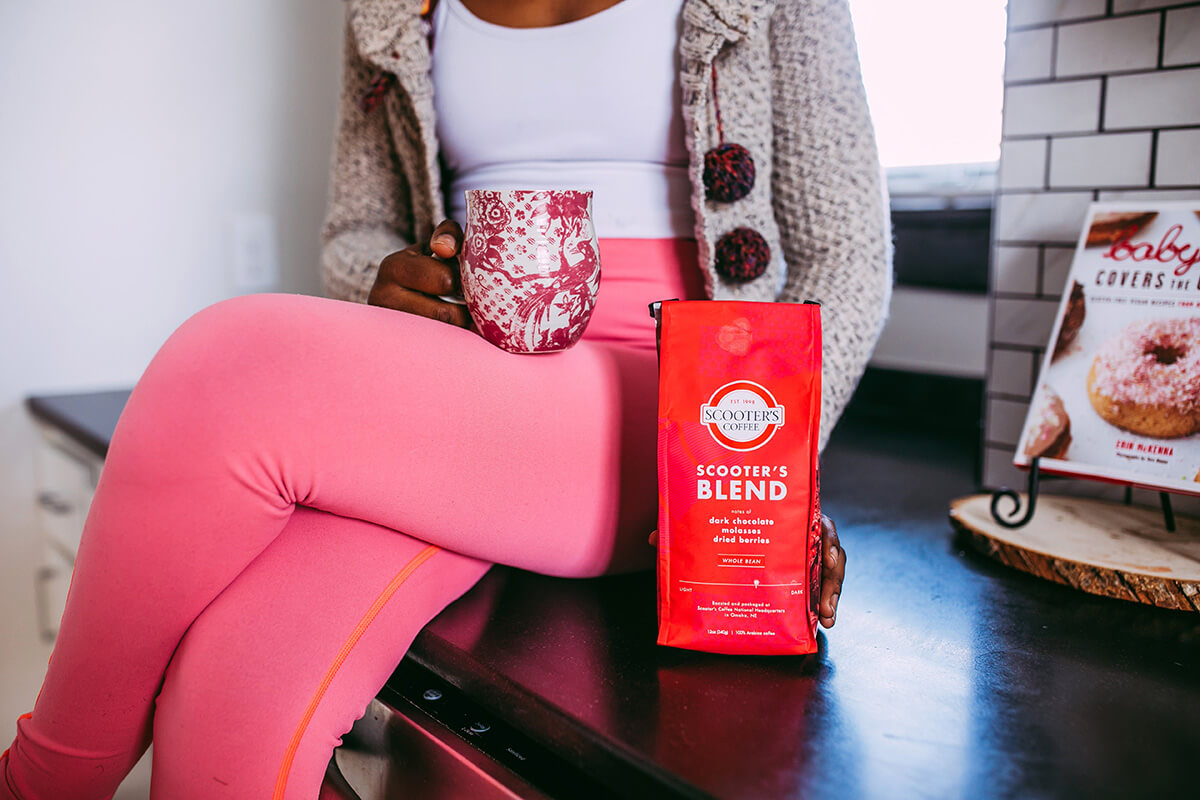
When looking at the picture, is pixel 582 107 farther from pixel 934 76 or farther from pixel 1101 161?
pixel 934 76

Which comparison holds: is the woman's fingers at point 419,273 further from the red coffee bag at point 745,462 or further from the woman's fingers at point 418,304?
the red coffee bag at point 745,462

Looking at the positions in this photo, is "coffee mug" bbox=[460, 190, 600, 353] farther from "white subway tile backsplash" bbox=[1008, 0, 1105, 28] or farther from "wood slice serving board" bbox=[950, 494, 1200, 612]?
"white subway tile backsplash" bbox=[1008, 0, 1105, 28]

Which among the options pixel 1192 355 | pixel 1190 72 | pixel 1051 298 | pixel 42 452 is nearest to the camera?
pixel 1192 355

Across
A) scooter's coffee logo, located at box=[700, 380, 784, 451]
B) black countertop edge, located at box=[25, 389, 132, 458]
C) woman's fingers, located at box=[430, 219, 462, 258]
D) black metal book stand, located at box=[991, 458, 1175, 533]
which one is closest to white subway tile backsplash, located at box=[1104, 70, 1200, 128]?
black metal book stand, located at box=[991, 458, 1175, 533]

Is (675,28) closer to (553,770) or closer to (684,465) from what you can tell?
(684,465)

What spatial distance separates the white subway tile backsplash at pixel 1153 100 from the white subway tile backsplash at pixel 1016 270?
0.16m

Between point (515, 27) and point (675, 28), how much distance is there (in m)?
0.17

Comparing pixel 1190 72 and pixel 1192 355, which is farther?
pixel 1190 72

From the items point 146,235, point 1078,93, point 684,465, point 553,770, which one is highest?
point 1078,93

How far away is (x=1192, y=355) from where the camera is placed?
79cm

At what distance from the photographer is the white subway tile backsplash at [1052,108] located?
969 millimetres

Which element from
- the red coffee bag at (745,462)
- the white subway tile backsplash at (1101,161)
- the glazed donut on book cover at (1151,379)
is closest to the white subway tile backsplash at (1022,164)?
the white subway tile backsplash at (1101,161)

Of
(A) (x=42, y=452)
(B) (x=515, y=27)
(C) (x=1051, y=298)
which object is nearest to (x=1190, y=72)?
(C) (x=1051, y=298)

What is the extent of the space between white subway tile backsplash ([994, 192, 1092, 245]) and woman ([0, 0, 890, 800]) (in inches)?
11.6
